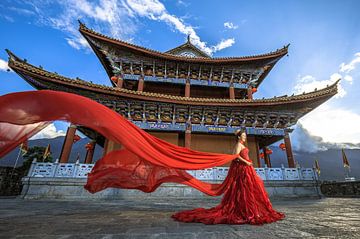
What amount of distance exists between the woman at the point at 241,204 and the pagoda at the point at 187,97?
6.25 metres

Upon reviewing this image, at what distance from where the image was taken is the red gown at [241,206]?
2.46 metres

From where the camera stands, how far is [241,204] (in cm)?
270

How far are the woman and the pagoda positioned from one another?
6.25 m

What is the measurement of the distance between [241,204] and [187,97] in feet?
25.2

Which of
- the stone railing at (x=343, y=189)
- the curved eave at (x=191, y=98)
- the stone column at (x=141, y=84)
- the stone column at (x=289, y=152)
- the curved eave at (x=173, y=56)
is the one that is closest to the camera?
the curved eave at (x=191, y=98)

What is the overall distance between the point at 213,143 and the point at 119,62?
27.7 feet

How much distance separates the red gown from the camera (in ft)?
8.05

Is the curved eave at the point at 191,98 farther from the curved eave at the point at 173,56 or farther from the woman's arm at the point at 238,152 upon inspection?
the woman's arm at the point at 238,152

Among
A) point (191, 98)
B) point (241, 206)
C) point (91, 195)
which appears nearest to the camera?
point (241, 206)

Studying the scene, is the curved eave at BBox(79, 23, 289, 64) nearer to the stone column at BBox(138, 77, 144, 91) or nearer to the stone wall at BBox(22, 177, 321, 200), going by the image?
the stone column at BBox(138, 77, 144, 91)

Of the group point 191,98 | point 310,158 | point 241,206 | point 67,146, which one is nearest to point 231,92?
point 191,98

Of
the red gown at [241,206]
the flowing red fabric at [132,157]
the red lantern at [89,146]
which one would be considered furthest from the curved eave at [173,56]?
the red gown at [241,206]

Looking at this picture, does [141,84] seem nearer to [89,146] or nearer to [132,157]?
[89,146]

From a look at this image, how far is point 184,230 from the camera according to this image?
2004 mm
